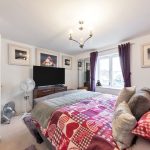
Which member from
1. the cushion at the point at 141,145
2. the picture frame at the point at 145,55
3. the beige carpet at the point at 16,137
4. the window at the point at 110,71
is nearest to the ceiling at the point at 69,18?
the picture frame at the point at 145,55

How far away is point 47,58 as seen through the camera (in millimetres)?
4461

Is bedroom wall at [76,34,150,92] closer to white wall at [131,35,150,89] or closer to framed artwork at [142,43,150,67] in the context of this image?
white wall at [131,35,150,89]

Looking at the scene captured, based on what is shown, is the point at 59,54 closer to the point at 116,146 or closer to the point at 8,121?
the point at 8,121

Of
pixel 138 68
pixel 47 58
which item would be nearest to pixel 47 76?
pixel 47 58

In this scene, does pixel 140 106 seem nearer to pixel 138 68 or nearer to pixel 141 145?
pixel 141 145

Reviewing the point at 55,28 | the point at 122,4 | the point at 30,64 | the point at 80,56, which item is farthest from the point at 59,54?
the point at 122,4

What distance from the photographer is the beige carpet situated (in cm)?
200

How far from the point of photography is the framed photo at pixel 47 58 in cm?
420

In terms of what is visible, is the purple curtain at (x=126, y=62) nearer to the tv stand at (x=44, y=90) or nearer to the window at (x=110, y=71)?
the window at (x=110, y=71)

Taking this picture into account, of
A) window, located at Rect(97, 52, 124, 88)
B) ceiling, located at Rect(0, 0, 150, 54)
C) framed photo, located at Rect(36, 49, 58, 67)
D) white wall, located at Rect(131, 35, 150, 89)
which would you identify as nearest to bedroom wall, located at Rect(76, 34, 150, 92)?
white wall, located at Rect(131, 35, 150, 89)

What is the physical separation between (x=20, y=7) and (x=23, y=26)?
2.30ft

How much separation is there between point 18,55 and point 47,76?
44.6 inches

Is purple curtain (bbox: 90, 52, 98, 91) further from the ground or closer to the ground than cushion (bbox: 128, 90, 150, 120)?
further from the ground

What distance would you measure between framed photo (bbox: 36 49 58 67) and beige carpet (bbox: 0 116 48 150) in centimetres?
216
